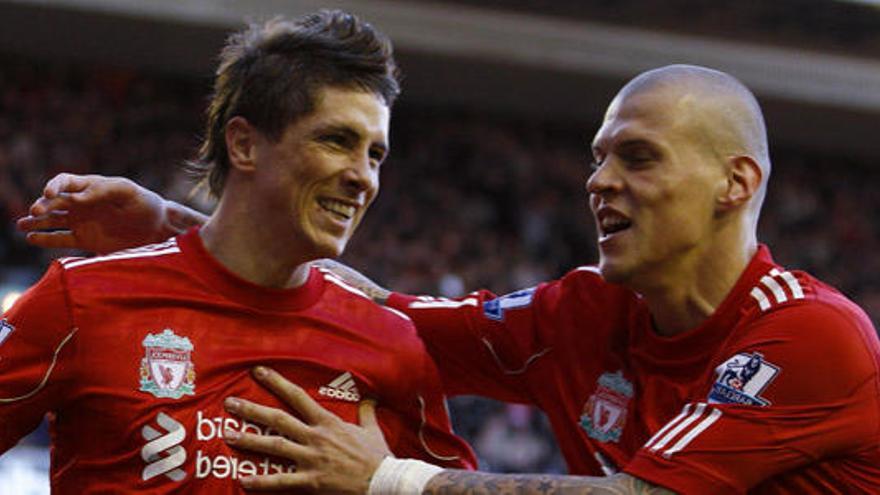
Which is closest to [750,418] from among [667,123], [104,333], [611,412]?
[611,412]

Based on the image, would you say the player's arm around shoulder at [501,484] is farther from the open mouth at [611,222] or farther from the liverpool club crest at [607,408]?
the open mouth at [611,222]

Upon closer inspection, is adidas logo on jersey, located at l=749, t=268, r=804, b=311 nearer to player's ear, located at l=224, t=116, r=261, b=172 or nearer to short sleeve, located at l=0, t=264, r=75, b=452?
player's ear, located at l=224, t=116, r=261, b=172

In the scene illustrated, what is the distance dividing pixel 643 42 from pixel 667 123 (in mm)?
14164

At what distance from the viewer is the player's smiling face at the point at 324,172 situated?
339 centimetres

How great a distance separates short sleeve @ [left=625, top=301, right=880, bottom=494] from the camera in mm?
3455

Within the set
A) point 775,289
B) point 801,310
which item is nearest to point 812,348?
point 801,310

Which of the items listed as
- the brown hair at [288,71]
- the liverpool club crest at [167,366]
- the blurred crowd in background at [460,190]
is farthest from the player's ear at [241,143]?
the blurred crowd in background at [460,190]

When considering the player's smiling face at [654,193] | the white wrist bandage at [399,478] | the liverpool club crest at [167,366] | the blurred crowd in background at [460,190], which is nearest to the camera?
the liverpool club crest at [167,366]

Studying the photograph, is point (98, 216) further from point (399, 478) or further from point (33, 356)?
point (399, 478)

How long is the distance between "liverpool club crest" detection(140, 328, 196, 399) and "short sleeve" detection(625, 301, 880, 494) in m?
1.15

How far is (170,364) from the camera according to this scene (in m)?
3.24

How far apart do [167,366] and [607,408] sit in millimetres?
1315

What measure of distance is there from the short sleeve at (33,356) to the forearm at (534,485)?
Answer: 95cm

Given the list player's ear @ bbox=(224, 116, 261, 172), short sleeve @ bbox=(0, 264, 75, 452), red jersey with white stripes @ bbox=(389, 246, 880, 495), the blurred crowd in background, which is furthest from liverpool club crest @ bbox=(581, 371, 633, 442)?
the blurred crowd in background
